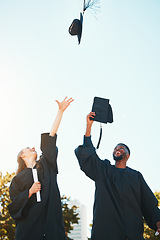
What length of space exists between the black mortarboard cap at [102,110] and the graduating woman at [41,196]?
0.49 meters

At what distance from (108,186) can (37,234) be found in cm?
125

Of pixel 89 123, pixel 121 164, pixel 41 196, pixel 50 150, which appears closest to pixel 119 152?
pixel 121 164

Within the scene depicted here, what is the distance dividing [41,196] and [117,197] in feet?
3.78

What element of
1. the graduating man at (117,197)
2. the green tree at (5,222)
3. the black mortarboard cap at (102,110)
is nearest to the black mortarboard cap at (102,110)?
the black mortarboard cap at (102,110)

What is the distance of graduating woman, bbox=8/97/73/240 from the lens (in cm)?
377

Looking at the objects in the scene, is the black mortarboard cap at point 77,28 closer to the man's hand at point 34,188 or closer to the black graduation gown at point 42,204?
the black graduation gown at point 42,204

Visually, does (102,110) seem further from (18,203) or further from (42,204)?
(18,203)

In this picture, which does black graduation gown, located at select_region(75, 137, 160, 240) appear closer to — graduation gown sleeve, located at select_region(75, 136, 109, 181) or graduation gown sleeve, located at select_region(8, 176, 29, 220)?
graduation gown sleeve, located at select_region(75, 136, 109, 181)

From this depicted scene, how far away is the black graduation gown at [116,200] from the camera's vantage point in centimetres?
384

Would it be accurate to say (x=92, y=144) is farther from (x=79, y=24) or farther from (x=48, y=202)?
(x=79, y=24)

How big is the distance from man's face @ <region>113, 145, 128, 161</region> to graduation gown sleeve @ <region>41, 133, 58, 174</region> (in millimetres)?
1003

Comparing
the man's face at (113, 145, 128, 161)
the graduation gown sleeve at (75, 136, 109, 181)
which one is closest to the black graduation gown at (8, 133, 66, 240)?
the graduation gown sleeve at (75, 136, 109, 181)

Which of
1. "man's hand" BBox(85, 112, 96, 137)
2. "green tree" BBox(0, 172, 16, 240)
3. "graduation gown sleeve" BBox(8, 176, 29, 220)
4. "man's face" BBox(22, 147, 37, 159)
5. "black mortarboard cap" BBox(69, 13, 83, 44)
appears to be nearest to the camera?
"graduation gown sleeve" BBox(8, 176, 29, 220)

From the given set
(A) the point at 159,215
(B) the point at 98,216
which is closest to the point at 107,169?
(B) the point at 98,216
